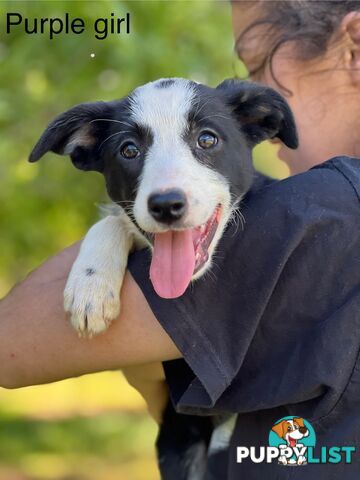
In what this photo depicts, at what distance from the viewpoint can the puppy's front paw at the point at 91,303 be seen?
2.37 m

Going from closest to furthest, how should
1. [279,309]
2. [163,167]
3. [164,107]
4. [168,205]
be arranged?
1. [279,309]
2. [168,205]
3. [163,167]
4. [164,107]

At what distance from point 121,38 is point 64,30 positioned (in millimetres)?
309

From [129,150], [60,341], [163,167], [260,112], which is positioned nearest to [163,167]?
[163,167]

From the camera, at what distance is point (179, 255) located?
96.8 inches

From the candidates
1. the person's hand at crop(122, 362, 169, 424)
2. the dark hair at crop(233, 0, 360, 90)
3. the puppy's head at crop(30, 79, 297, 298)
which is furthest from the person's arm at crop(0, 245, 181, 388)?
the dark hair at crop(233, 0, 360, 90)

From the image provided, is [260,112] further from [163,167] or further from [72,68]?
[72,68]

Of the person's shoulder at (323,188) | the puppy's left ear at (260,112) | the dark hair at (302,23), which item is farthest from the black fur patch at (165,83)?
the person's shoulder at (323,188)

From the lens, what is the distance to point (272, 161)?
6184 mm

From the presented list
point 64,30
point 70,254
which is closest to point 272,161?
point 64,30

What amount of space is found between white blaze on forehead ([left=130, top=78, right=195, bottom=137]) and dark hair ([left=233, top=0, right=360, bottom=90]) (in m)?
0.41

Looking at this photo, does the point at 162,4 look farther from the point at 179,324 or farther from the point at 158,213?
the point at 179,324

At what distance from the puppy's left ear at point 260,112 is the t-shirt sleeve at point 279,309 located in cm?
46

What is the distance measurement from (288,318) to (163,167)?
59 centimetres

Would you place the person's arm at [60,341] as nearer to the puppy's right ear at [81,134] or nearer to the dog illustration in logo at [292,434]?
the dog illustration in logo at [292,434]
